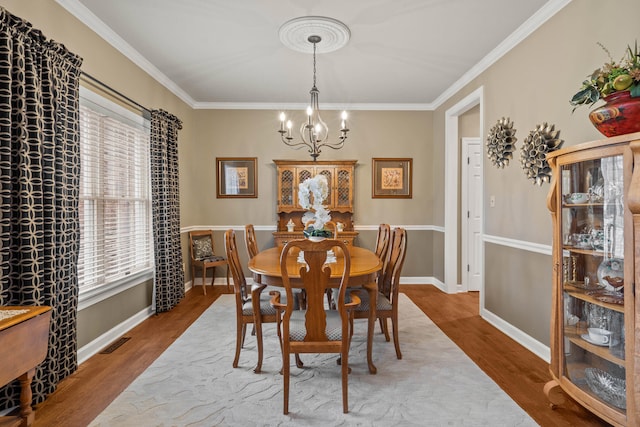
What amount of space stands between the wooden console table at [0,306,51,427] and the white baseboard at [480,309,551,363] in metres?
3.32

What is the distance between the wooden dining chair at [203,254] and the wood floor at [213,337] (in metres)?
0.64

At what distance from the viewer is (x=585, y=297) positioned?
1997 mm

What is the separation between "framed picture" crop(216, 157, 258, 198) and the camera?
18.0ft

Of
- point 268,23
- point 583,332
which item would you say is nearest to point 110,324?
point 268,23

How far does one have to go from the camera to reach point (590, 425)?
2014 mm

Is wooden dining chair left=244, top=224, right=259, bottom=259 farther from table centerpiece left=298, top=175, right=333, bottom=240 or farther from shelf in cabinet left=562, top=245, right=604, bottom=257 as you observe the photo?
shelf in cabinet left=562, top=245, right=604, bottom=257

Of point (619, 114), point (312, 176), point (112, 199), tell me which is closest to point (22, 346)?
point (112, 199)

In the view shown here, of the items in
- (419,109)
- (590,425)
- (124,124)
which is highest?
(419,109)

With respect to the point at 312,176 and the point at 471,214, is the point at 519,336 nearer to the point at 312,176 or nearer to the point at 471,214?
the point at 471,214

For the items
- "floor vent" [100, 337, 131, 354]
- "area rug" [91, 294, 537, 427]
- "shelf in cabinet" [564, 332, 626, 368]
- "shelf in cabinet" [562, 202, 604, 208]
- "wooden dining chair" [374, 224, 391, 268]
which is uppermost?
"shelf in cabinet" [562, 202, 604, 208]

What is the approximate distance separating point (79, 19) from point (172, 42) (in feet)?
2.43

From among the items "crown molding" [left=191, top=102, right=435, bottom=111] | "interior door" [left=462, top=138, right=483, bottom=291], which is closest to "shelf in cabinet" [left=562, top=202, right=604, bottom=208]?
"interior door" [left=462, top=138, right=483, bottom=291]

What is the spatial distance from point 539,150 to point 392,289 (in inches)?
62.3

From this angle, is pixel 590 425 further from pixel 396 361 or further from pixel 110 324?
pixel 110 324
